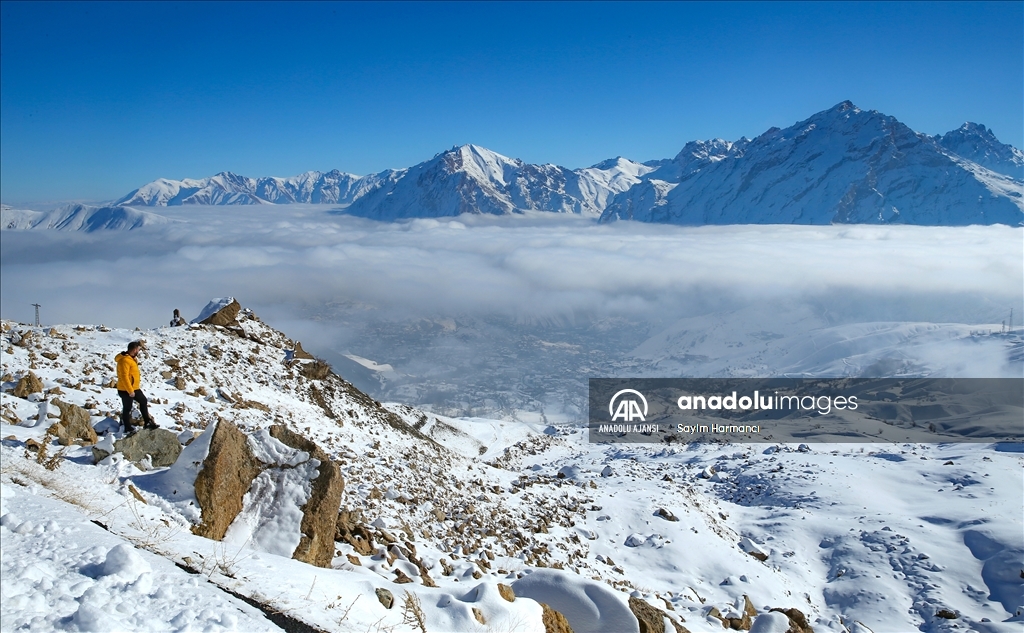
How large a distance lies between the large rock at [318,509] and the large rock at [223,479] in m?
0.71

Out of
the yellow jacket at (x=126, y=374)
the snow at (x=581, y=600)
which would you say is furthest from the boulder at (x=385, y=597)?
the yellow jacket at (x=126, y=374)

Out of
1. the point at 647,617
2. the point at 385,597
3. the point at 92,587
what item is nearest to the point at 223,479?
the point at 385,597

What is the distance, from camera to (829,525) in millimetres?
23047

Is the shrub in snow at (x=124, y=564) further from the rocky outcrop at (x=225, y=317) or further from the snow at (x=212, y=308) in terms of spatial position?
the snow at (x=212, y=308)

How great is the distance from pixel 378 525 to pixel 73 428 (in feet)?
19.1

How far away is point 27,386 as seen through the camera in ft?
35.6

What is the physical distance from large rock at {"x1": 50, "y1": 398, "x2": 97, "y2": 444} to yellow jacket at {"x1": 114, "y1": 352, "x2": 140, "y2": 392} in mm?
716

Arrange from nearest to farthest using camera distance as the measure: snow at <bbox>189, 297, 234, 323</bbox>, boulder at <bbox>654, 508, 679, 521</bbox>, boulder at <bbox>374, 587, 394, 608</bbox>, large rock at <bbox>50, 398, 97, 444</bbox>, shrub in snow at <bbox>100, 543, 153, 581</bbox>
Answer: shrub in snow at <bbox>100, 543, 153, 581</bbox>
boulder at <bbox>374, 587, 394, 608</bbox>
large rock at <bbox>50, 398, 97, 444</bbox>
boulder at <bbox>654, 508, 679, 521</bbox>
snow at <bbox>189, 297, 234, 323</bbox>

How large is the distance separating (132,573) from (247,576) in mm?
1180

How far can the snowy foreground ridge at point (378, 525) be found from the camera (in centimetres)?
527

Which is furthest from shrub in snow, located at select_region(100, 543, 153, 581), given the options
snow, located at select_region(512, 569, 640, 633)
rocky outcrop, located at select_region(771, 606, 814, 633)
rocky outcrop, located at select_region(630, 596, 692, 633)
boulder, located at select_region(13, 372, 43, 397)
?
rocky outcrop, located at select_region(771, 606, 814, 633)

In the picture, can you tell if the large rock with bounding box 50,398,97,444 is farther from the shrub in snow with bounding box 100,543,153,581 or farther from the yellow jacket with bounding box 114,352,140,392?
the shrub in snow with bounding box 100,543,153,581

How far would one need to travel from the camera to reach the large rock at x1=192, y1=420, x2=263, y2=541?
7977 millimetres

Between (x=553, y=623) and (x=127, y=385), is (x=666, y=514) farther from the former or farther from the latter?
(x=127, y=385)
